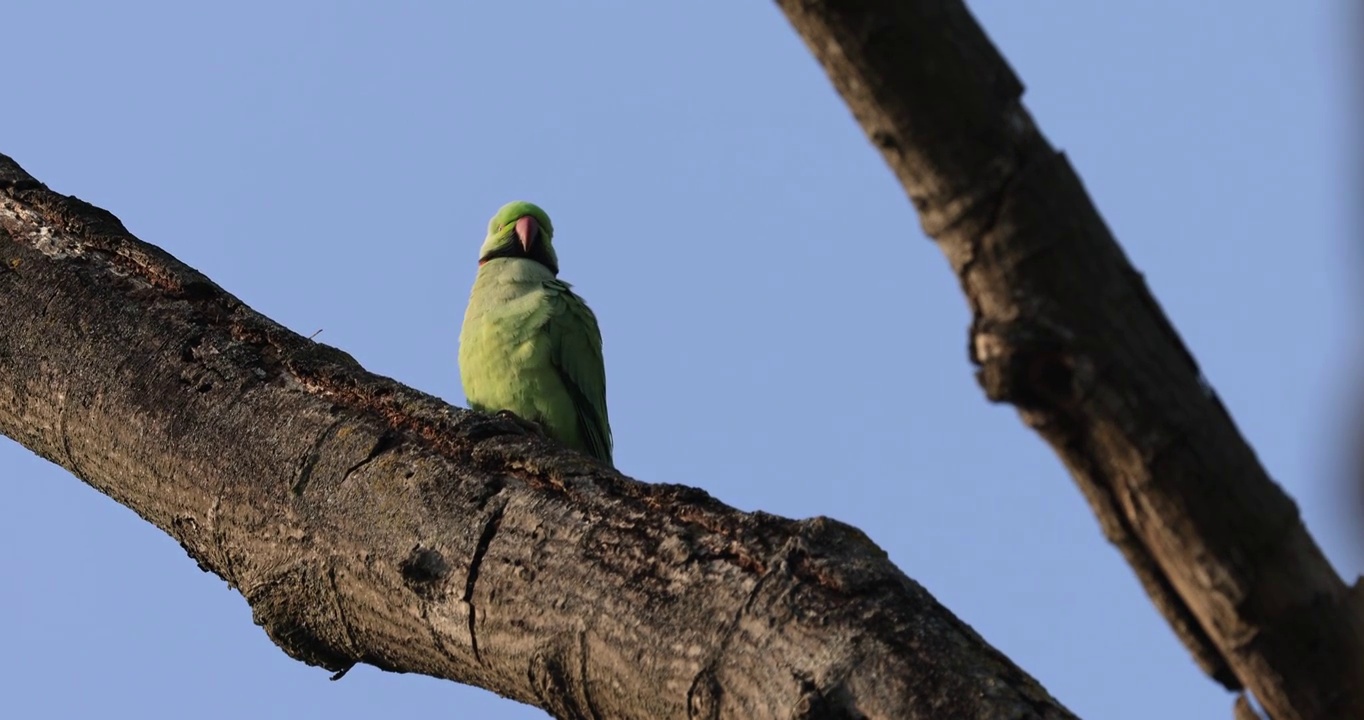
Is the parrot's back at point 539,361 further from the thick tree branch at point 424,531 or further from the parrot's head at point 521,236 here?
the thick tree branch at point 424,531

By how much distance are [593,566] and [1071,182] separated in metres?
1.38

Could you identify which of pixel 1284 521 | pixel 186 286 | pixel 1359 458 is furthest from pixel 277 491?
pixel 1359 458

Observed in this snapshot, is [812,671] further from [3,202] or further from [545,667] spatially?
[3,202]

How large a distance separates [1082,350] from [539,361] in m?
4.95

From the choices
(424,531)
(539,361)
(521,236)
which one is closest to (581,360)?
(539,361)

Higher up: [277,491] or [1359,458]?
[277,491]

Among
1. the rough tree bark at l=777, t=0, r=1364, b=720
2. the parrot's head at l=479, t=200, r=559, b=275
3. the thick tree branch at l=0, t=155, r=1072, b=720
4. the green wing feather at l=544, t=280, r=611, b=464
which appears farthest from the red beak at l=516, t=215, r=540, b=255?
the rough tree bark at l=777, t=0, r=1364, b=720

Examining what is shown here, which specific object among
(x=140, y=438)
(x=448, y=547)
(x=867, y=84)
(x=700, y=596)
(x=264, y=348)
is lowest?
(x=700, y=596)

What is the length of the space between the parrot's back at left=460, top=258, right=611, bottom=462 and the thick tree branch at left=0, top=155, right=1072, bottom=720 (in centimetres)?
276

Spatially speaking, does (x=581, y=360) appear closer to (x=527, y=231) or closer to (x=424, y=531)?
(x=527, y=231)

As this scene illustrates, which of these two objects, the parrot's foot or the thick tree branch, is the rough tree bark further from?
the parrot's foot

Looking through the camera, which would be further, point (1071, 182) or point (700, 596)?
point (700, 596)

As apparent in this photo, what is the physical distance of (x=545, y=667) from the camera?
9.16ft

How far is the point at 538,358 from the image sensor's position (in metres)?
6.59
